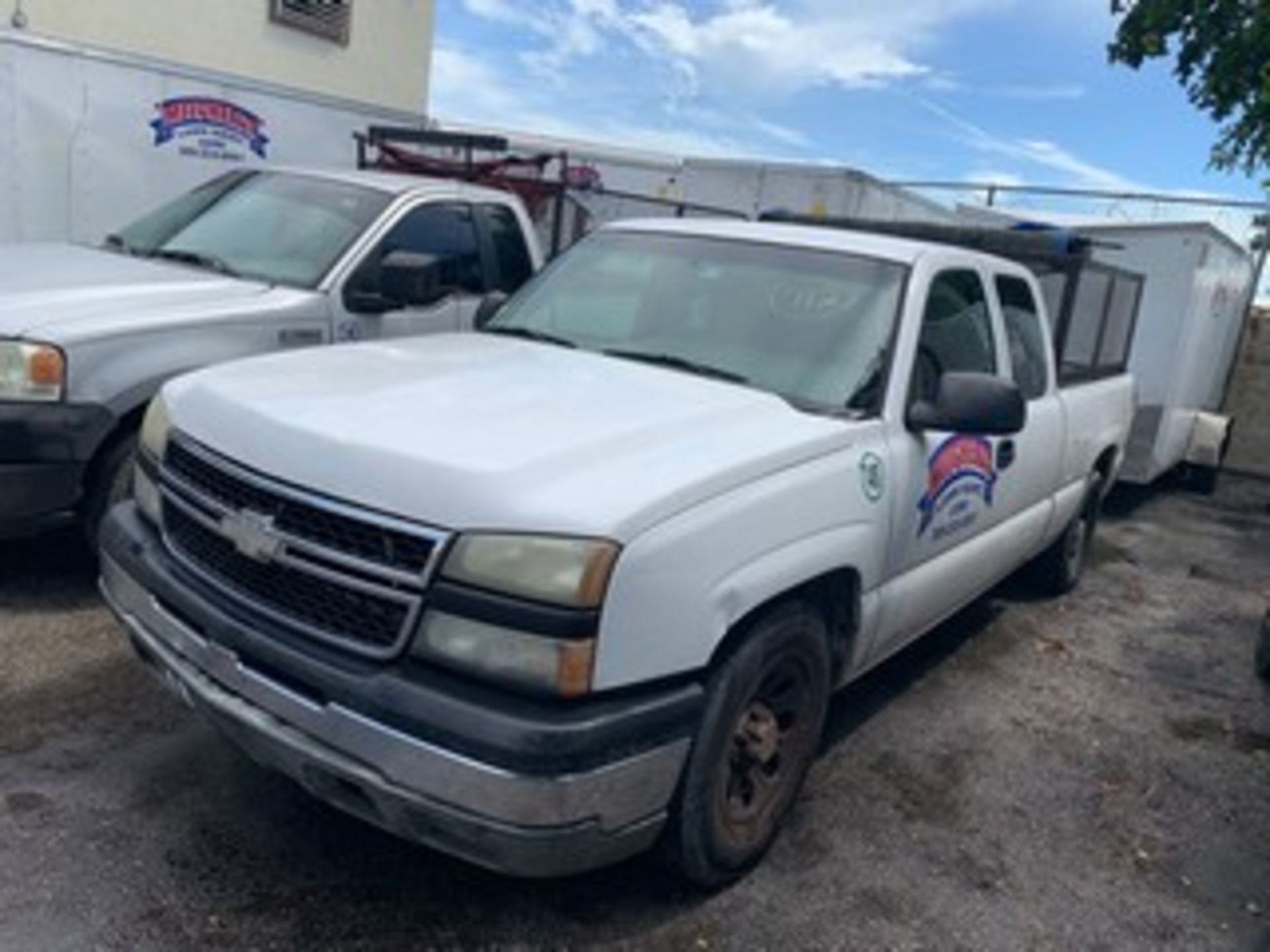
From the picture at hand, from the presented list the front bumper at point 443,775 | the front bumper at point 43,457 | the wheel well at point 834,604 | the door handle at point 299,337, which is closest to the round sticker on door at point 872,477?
the wheel well at point 834,604

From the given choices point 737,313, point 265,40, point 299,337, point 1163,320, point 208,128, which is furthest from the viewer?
point 265,40

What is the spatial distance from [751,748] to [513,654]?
3.29 ft

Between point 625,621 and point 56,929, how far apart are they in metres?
1.60

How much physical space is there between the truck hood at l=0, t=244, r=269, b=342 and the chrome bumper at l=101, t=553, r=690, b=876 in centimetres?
227

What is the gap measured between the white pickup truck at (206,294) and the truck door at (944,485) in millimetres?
2470

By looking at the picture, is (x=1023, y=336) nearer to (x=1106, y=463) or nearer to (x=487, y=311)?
(x=1106, y=463)

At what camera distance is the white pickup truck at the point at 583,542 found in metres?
2.65

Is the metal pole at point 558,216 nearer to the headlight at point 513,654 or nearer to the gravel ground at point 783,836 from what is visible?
the gravel ground at point 783,836

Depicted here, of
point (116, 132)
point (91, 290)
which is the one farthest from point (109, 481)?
point (116, 132)

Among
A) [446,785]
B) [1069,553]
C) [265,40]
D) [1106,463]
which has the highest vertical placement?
[265,40]

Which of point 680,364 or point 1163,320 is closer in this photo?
point 680,364

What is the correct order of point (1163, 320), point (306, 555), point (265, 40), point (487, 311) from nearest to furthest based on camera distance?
point (306, 555) → point (487, 311) → point (1163, 320) → point (265, 40)

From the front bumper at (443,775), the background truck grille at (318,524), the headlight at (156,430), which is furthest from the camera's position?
the headlight at (156,430)

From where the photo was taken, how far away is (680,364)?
13.0 feet
